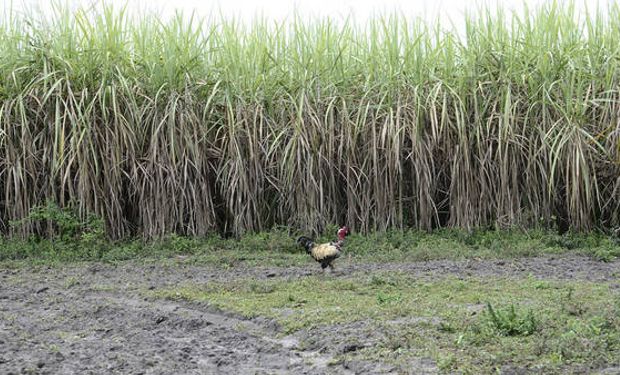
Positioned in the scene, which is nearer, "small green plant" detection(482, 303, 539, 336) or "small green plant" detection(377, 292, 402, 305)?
"small green plant" detection(482, 303, 539, 336)

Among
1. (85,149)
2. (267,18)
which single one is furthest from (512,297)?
(267,18)

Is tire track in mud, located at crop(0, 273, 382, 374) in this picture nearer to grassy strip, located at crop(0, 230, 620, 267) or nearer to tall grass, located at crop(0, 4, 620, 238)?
grassy strip, located at crop(0, 230, 620, 267)

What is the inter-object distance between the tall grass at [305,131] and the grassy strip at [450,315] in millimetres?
2007

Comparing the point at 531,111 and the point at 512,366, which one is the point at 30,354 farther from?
the point at 531,111

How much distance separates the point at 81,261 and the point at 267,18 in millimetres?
3159

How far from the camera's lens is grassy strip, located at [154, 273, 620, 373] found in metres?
3.71

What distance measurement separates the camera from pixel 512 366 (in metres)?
3.58

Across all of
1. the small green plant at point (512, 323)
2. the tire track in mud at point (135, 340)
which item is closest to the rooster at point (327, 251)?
the tire track in mud at point (135, 340)

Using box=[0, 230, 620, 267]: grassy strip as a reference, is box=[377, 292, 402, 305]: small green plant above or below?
below

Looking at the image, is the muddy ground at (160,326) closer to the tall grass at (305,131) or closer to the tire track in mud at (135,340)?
the tire track in mud at (135,340)

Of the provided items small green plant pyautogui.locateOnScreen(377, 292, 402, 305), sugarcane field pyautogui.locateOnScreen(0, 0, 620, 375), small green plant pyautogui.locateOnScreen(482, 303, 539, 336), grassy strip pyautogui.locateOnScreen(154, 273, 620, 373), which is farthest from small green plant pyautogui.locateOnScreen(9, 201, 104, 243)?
small green plant pyautogui.locateOnScreen(482, 303, 539, 336)

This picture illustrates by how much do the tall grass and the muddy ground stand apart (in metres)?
1.04

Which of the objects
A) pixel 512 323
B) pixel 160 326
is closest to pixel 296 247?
pixel 160 326

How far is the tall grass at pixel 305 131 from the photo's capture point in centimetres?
795
